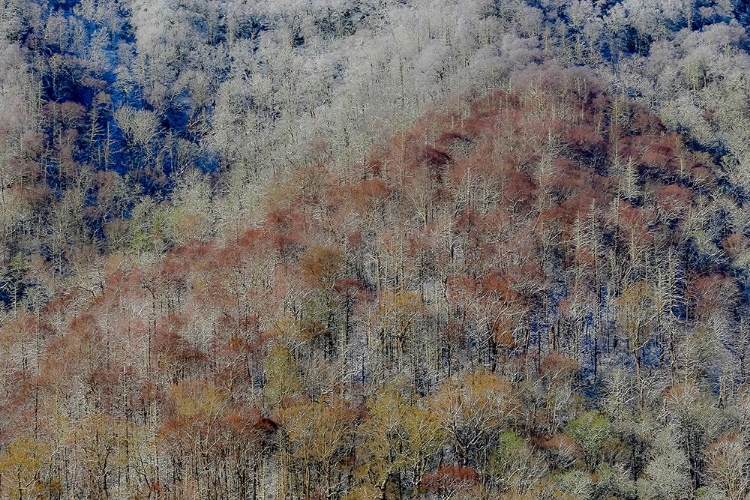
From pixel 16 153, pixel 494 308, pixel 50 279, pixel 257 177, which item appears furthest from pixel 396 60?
pixel 494 308

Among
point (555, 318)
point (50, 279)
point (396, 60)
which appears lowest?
point (50, 279)

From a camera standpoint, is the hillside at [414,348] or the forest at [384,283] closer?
the hillside at [414,348]

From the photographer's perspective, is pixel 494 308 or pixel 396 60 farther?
pixel 396 60

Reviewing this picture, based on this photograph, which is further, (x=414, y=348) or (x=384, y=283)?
(x=384, y=283)

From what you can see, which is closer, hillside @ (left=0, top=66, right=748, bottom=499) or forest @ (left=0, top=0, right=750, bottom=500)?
hillside @ (left=0, top=66, right=748, bottom=499)

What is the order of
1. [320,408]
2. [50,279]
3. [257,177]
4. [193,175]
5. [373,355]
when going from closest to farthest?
[320,408], [373,355], [50,279], [257,177], [193,175]

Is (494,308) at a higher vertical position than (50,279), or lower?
higher

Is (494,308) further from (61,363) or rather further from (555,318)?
(61,363)

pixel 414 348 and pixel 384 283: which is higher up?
pixel 384 283
